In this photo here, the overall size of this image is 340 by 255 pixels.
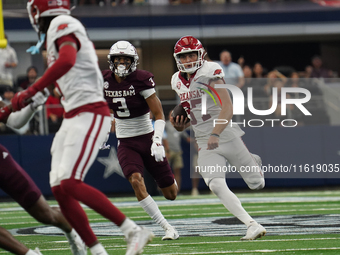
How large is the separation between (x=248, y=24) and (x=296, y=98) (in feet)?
20.8

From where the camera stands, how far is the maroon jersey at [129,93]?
6242 millimetres

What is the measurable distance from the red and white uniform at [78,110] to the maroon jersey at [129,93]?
2041mm

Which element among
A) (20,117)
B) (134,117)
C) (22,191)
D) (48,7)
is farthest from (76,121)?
(134,117)

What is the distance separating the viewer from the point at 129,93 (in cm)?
625

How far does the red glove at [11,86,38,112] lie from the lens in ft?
13.1

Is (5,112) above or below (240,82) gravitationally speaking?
above

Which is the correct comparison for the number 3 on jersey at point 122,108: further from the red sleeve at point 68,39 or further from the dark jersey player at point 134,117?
the red sleeve at point 68,39

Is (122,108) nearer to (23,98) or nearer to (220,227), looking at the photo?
(220,227)

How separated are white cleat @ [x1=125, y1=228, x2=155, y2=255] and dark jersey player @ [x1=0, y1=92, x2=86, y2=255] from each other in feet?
1.88

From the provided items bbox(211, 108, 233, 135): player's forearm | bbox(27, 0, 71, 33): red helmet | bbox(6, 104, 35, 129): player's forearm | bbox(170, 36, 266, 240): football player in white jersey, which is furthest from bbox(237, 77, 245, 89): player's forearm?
bbox(6, 104, 35, 129): player's forearm

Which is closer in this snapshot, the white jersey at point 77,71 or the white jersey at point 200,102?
the white jersey at point 77,71

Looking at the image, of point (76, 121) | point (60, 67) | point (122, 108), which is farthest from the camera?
point (122, 108)

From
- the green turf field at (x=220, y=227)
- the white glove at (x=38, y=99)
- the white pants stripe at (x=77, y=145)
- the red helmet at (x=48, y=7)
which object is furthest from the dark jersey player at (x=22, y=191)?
the green turf field at (x=220, y=227)

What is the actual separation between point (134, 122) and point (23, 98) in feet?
8.13
